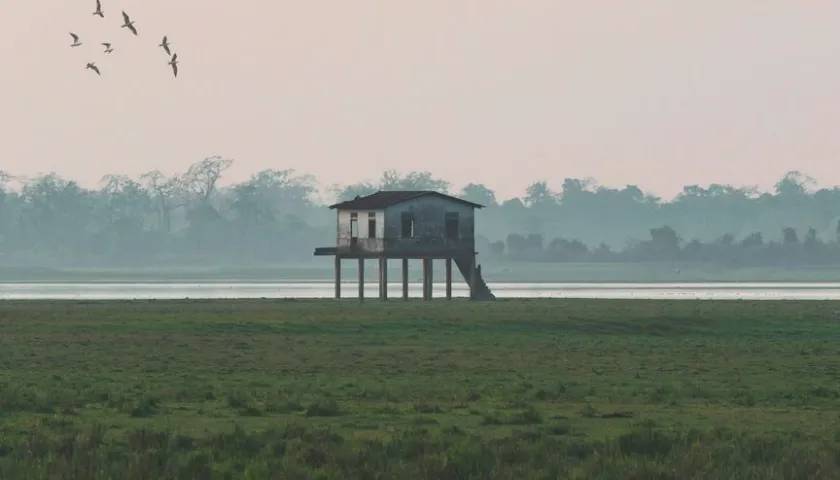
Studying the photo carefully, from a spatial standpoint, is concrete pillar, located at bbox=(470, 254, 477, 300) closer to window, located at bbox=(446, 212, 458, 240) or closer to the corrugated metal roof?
window, located at bbox=(446, 212, 458, 240)

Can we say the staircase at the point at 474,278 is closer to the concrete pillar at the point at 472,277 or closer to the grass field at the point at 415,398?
the concrete pillar at the point at 472,277

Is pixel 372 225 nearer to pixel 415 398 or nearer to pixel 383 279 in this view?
pixel 383 279

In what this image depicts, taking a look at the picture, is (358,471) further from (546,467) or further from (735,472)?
(735,472)

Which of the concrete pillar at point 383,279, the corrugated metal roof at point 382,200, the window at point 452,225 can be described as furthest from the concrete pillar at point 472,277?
the concrete pillar at point 383,279

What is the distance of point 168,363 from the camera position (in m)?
49.3

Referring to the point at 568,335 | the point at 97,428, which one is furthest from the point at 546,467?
the point at 568,335

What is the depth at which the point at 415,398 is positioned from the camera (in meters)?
37.9

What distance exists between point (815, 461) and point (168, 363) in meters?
26.5

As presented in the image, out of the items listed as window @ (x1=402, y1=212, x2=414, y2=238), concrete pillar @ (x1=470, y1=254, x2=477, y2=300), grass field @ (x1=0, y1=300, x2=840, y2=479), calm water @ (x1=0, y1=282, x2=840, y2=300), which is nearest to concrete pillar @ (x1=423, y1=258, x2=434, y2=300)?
concrete pillar @ (x1=470, y1=254, x2=477, y2=300)

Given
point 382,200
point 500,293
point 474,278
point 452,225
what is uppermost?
point 382,200

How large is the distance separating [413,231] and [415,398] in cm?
6754

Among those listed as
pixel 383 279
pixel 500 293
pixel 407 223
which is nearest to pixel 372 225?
pixel 407 223

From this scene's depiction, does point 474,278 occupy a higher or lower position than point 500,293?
higher

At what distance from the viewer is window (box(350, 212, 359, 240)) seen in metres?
107
